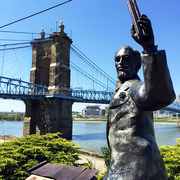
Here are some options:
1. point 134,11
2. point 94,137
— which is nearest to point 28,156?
point 134,11

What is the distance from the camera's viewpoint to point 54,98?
21.4m

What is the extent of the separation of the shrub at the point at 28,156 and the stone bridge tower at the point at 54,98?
43.5ft

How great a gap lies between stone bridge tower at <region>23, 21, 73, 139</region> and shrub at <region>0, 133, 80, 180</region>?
43.5ft

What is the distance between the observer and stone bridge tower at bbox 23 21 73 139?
21359 mm

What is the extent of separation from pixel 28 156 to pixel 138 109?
5851 mm

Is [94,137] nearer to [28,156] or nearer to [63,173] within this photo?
[28,156]

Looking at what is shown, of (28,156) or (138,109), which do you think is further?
(28,156)

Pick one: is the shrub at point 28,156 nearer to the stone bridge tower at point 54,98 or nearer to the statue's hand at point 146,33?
the statue's hand at point 146,33

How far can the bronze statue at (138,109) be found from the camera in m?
1.20

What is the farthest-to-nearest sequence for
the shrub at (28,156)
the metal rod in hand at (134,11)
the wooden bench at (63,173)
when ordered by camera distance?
the shrub at (28,156) → the wooden bench at (63,173) → the metal rod in hand at (134,11)

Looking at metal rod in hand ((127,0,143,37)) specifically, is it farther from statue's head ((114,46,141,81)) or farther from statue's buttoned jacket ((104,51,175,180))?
statue's head ((114,46,141,81))

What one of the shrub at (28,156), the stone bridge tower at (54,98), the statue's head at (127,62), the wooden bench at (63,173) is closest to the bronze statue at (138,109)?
the statue's head at (127,62)

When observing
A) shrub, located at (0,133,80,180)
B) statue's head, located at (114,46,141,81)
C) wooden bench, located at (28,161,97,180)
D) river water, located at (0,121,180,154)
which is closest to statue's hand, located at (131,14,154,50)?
statue's head, located at (114,46,141,81)

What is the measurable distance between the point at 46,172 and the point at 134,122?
2.80 metres
